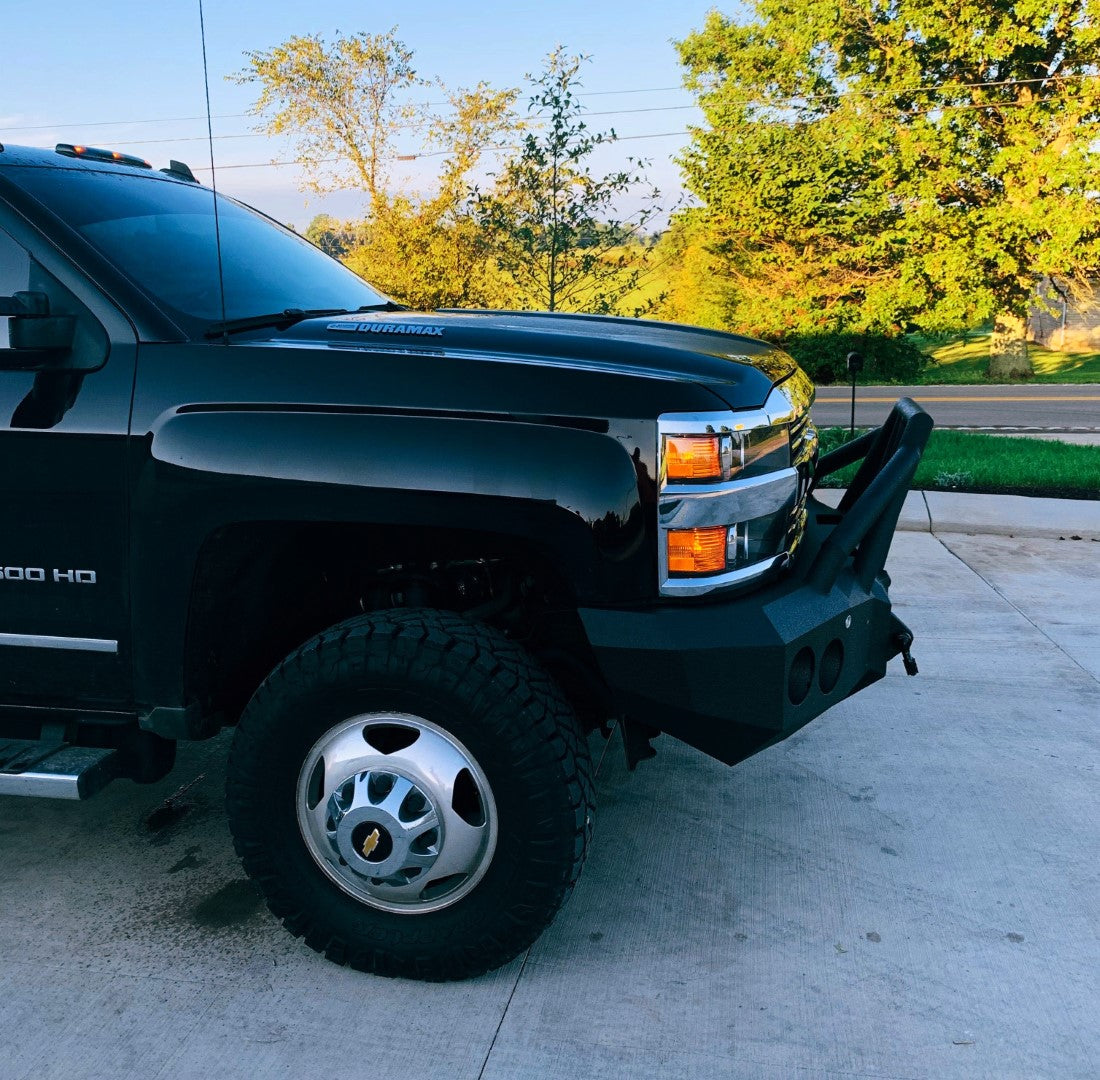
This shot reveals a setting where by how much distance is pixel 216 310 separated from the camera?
9.36 ft

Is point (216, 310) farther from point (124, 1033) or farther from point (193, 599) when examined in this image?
point (124, 1033)

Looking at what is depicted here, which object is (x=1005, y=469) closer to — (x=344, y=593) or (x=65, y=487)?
(x=344, y=593)

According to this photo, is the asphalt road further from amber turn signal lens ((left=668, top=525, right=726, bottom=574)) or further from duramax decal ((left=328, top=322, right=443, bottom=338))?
amber turn signal lens ((left=668, top=525, right=726, bottom=574))

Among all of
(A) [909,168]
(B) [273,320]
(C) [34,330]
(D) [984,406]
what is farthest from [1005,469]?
(A) [909,168]

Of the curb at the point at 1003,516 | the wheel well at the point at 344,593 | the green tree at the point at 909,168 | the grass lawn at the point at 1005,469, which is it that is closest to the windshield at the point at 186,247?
the wheel well at the point at 344,593

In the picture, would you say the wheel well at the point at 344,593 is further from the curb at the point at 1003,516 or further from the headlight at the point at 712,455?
the curb at the point at 1003,516

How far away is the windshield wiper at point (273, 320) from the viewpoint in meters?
2.73

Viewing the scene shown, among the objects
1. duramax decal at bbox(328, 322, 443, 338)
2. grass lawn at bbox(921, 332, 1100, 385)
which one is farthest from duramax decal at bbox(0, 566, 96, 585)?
→ grass lawn at bbox(921, 332, 1100, 385)

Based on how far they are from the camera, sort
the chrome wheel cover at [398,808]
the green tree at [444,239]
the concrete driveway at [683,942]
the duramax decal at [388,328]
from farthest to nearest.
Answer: the green tree at [444,239]
the duramax decal at [388,328]
the chrome wheel cover at [398,808]
the concrete driveway at [683,942]

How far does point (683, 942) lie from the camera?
2807 millimetres

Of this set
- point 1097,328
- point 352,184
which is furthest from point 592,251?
point 1097,328

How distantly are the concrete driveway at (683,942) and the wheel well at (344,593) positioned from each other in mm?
580

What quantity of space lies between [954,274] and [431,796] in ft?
92.3

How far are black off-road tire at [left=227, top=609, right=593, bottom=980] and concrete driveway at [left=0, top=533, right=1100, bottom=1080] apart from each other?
0.14 metres
